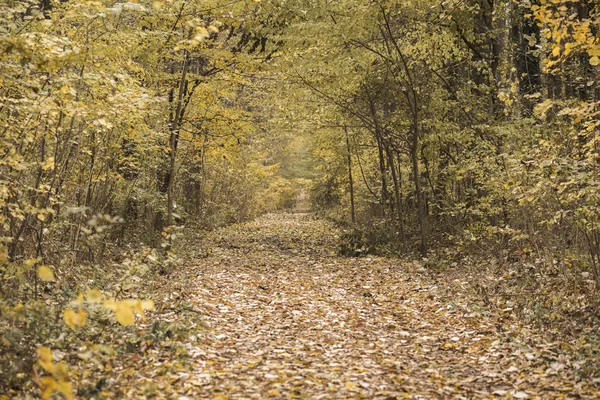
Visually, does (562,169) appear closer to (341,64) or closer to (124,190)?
(341,64)

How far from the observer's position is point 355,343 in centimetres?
686

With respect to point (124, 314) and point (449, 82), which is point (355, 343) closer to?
point (124, 314)

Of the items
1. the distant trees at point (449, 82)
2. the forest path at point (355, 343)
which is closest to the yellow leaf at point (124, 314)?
the forest path at point (355, 343)

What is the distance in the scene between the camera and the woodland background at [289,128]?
5.97m

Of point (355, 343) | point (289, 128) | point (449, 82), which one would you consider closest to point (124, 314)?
point (355, 343)

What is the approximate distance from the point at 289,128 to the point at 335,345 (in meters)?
11.2

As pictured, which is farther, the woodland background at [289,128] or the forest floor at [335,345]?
the woodland background at [289,128]

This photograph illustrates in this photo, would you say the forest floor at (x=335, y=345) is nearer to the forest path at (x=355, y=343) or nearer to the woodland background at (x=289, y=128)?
the forest path at (x=355, y=343)

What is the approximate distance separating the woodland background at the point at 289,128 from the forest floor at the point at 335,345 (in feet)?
1.91

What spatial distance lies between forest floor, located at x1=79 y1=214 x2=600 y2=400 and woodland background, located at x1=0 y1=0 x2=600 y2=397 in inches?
22.9

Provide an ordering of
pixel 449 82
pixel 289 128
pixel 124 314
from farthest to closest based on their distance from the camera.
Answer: pixel 289 128
pixel 449 82
pixel 124 314

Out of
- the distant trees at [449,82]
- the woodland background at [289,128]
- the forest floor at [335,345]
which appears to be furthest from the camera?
the distant trees at [449,82]

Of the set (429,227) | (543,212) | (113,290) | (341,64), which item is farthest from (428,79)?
(113,290)

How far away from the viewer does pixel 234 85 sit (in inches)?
608
